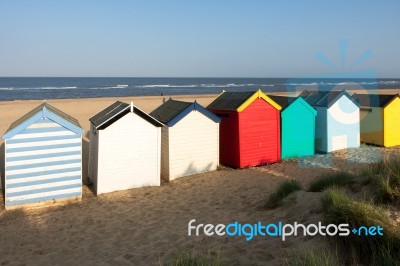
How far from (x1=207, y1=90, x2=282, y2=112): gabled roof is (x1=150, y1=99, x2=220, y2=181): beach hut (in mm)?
831

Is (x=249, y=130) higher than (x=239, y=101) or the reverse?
the reverse

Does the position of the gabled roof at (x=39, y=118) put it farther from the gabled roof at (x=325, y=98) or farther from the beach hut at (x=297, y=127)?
the gabled roof at (x=325, y=98)

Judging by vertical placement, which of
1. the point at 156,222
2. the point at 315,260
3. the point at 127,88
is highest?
the point at 127,88

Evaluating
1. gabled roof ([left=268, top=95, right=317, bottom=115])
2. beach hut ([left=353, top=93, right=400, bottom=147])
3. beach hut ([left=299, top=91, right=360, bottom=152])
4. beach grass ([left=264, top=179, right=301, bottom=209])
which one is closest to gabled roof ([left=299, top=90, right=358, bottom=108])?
beach hut ([left=299, top=91, right=360, bottom=152])

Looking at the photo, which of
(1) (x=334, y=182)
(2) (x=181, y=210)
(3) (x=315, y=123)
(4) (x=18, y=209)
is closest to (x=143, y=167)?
(2) (x=181, y=210)

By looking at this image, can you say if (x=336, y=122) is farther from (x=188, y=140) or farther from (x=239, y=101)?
(x=188, y=140)

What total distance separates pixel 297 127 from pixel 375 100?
430 centimetres

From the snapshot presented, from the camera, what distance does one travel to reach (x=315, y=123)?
42.5 feet

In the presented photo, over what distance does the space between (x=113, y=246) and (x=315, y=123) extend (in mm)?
9742

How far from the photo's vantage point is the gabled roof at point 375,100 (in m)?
13.3

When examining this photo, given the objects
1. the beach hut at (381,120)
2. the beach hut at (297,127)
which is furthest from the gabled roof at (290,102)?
the beach hut at (381,120)

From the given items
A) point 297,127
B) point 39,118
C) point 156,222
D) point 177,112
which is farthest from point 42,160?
point 297,127

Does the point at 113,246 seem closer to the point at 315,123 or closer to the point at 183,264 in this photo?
the point at 183,264

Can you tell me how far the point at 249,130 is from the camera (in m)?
10.7
